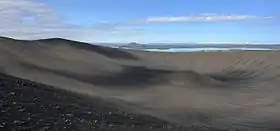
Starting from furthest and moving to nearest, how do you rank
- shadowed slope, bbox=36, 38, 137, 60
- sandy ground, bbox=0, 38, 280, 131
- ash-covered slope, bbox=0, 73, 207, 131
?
shadowed slope, bbox=36, 38, 137, 60, sandy ground, bbox=0, 38, 280, 131, ash-covered slope, bbox=0, 73, 207, 131

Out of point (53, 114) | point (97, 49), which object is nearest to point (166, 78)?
point (97, 49)

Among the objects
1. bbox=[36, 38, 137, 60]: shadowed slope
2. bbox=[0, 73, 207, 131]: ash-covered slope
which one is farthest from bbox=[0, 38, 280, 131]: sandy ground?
bbox=[0, 73, 207, 131]: ash-covered slope

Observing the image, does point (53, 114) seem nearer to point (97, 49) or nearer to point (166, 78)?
point (166, 78)

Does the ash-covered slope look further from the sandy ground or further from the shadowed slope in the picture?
the shadowed slope

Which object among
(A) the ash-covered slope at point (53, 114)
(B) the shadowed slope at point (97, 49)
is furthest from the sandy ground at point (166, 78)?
(A) the ash-covered slope at point (53, 114)

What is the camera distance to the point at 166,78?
2831cm

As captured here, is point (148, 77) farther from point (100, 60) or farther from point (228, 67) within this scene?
point (228, 67)

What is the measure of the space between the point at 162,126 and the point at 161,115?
3.90 m

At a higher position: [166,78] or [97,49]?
[97,49]

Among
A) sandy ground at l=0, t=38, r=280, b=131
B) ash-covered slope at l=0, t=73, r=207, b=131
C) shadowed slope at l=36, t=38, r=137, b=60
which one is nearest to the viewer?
ash-covered slope at l=0, t=73, r=207, b=131

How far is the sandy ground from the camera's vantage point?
54.6ft

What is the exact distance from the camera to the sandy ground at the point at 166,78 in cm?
1666

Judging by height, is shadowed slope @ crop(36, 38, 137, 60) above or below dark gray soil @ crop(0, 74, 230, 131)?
above

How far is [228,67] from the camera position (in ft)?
117
